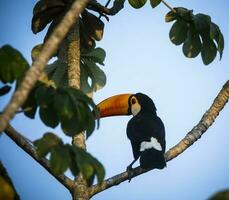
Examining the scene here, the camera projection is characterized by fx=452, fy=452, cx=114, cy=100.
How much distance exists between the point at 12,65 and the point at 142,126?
351cm

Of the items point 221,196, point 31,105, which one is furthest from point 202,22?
point 221,196

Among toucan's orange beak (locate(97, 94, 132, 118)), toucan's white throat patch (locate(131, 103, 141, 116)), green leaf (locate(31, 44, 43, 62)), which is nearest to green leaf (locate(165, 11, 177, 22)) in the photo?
toucan's white throat patch (locate(131, 103, 141, 116))

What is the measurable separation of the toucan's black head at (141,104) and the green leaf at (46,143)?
411 centimetres

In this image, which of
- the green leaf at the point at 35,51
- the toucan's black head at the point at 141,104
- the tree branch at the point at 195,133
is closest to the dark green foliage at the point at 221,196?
the tree branch at the point at 195,133

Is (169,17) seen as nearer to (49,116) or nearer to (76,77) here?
(76,77)

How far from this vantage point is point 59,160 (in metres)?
2.39

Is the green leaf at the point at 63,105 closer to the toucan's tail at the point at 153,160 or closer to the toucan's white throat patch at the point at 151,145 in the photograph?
the toucan's tail at the point at 153,160

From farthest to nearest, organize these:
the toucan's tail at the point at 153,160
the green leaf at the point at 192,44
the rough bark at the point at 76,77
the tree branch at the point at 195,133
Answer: the green leaf at the point at 192,44 → the toucan's tail at the point at 153,160 → the tree branch at the point at 195,133 → the rough bark at the point at 76,77

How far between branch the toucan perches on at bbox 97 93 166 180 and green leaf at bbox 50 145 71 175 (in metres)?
2.18

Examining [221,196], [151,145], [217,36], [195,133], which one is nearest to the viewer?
[221,196]

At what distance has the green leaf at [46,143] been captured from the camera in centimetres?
247

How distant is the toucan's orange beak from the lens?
6996mm

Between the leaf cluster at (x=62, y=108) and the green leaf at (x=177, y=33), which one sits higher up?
the green leaf at (x=177, y=33)

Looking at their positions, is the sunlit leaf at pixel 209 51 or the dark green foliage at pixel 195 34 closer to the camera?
the dark green foliage at pixel 195 34
